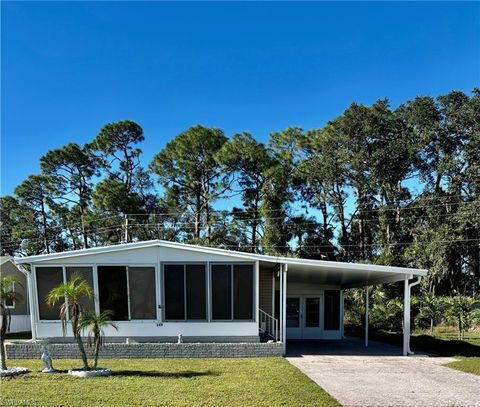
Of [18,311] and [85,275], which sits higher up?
[85,275]

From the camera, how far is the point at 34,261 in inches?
492

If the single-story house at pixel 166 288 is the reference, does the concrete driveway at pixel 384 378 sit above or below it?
below

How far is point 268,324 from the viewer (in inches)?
595

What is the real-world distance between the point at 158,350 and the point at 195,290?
192cm

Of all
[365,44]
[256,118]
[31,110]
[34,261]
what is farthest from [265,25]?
[256,118]

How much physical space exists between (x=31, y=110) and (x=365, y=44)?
10.5 meters

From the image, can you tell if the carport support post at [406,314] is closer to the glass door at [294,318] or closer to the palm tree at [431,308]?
the glass door at [294,318]

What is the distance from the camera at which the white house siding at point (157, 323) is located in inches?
497

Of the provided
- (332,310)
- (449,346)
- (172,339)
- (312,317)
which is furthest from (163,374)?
(332,310)

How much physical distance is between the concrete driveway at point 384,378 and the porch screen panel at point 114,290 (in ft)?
15.9

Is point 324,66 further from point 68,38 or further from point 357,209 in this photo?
point 357,209

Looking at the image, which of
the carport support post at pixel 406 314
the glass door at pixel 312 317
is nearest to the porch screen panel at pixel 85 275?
the glass door at pixel 312 317

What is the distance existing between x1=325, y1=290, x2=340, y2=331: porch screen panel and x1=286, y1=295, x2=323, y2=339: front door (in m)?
0.33

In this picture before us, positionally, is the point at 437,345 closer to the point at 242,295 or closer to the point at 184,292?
the point at 242,295
